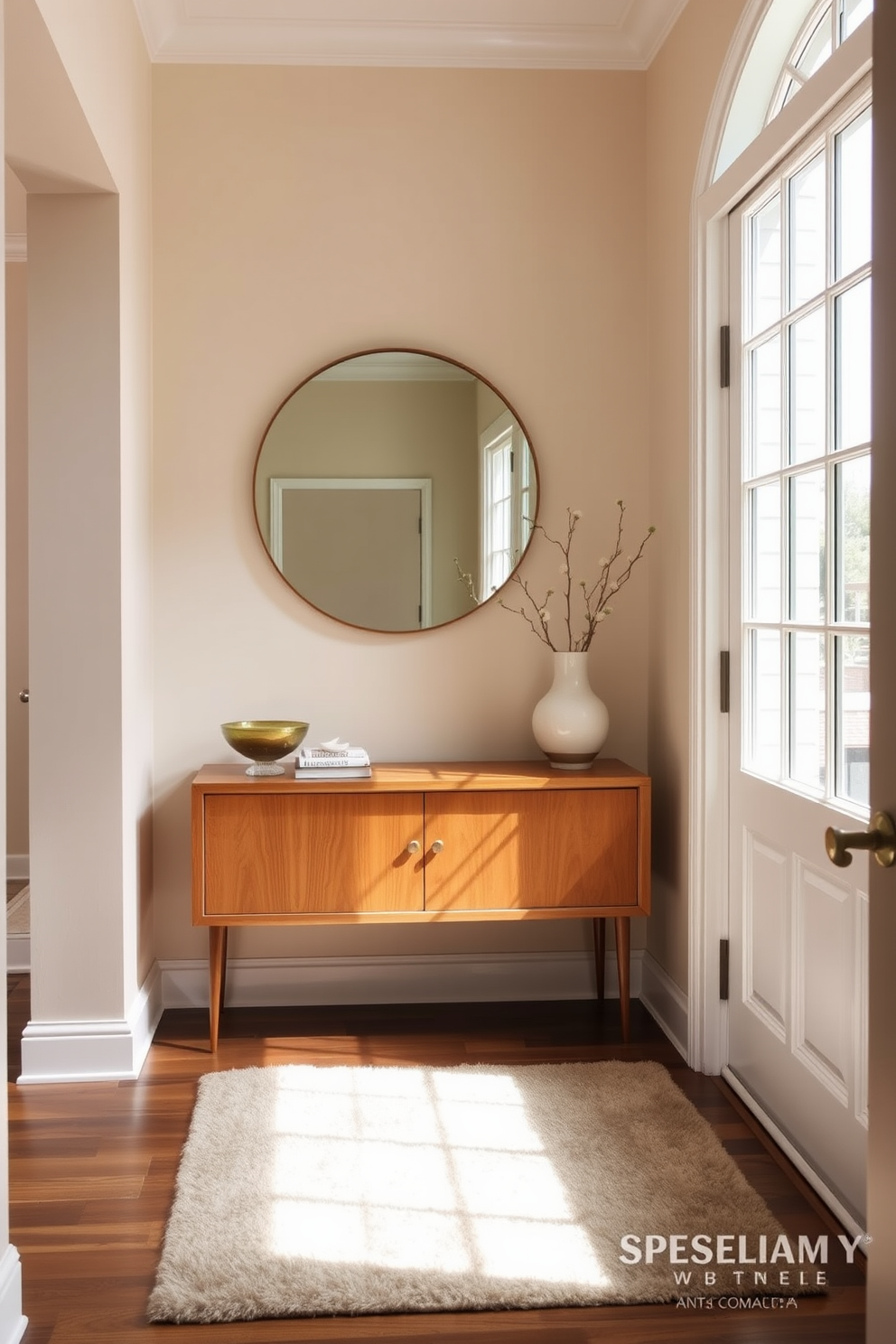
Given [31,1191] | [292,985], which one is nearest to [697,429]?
[292,985]

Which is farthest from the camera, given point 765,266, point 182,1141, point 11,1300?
point 765,266

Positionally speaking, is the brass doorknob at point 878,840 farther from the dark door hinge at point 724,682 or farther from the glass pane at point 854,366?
the dark door hinge at point 724,682

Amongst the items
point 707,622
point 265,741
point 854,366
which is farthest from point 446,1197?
point 854,366

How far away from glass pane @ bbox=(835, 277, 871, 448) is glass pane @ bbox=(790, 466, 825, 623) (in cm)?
14

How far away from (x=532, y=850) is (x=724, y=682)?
0.69 m

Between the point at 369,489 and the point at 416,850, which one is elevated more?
the point at 369,489

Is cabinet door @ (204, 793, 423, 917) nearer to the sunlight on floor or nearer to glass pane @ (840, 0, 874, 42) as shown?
the sunlight on floor

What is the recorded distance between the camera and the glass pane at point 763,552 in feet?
8.55

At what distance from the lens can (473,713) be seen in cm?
347

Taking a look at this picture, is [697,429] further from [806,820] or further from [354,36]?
[354,36]

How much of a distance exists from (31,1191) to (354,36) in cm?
311

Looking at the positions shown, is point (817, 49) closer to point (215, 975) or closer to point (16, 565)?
point (215, 975)

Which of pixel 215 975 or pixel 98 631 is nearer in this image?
pixel 98 631

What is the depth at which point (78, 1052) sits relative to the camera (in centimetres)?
290
